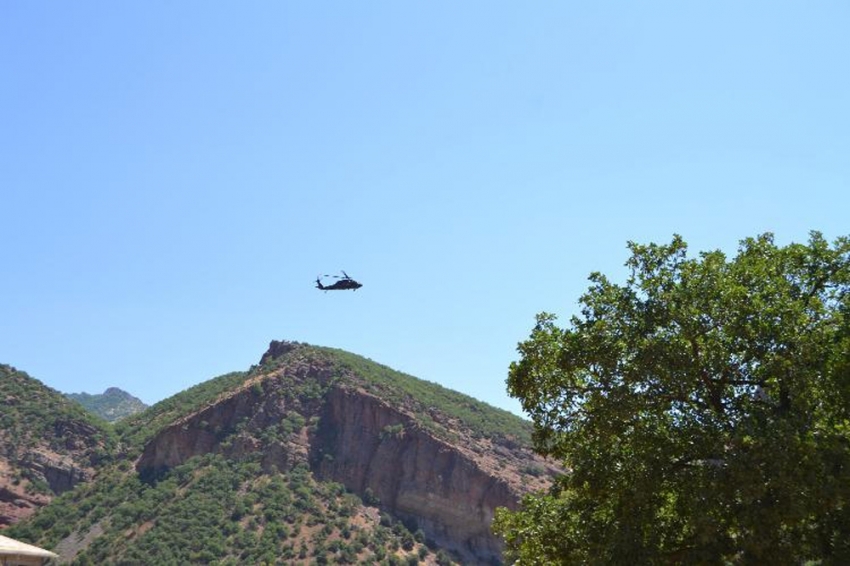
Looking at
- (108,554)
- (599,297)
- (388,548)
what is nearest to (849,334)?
(599,297)

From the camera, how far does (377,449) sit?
101250 mm

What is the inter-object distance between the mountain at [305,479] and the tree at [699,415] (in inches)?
2516

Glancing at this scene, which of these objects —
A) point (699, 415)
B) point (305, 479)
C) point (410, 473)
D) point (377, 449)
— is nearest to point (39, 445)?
point (305, 479)

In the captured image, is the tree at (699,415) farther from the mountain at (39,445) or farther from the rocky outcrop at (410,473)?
the mountain at (39,445)

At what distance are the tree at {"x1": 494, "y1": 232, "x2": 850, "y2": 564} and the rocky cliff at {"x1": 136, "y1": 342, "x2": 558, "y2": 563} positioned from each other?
2973 inches

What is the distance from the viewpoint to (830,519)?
16.7m

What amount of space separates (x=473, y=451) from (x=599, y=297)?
8365cm

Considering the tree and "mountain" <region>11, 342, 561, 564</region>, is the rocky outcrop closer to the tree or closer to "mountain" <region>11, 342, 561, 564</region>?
"mountain" <region>11, 342, 561, 564</region>

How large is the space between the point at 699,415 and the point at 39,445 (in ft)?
352

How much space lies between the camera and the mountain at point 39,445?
99.0 m

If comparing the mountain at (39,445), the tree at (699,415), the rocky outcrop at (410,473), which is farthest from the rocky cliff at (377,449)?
the tree at (699,415)

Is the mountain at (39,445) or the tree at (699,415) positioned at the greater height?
the tree at (699,415)

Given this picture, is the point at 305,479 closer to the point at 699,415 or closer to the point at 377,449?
the point at 377,449

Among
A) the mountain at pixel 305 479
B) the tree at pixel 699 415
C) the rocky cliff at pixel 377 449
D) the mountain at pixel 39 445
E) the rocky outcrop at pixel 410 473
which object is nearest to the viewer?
the tree at pixel 699 415
